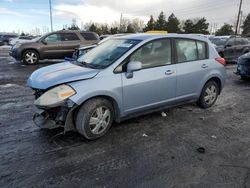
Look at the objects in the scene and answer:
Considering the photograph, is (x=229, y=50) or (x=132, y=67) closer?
(x=132, y=67)

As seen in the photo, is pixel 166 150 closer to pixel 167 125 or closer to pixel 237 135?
pixel 167 125

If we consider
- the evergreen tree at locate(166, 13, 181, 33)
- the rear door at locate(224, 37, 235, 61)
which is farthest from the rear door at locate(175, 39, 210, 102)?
the evergreen tree at locate(166, 13, 181, 33)

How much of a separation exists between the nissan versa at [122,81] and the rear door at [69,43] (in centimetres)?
928

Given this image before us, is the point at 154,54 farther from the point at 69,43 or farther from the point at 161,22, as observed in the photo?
the point at 161,22

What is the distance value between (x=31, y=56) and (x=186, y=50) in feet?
33.6

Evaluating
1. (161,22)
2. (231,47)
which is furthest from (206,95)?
(161,22)

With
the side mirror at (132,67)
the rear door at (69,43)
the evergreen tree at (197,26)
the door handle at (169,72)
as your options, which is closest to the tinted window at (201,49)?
the door handle at (169,72)

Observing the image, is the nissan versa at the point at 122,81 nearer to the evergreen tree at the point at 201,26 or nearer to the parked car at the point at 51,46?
the parked car at the point at 51,46

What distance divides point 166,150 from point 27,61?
37.3ft

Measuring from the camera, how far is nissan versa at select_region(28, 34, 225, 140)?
3965mm

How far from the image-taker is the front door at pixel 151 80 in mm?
4469

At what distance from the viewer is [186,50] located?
17.6ft

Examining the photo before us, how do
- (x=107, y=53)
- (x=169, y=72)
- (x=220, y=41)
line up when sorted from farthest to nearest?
(x=220, y=41)
(x=169, y=72)
(x=107, y=53)

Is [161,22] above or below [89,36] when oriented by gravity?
above
